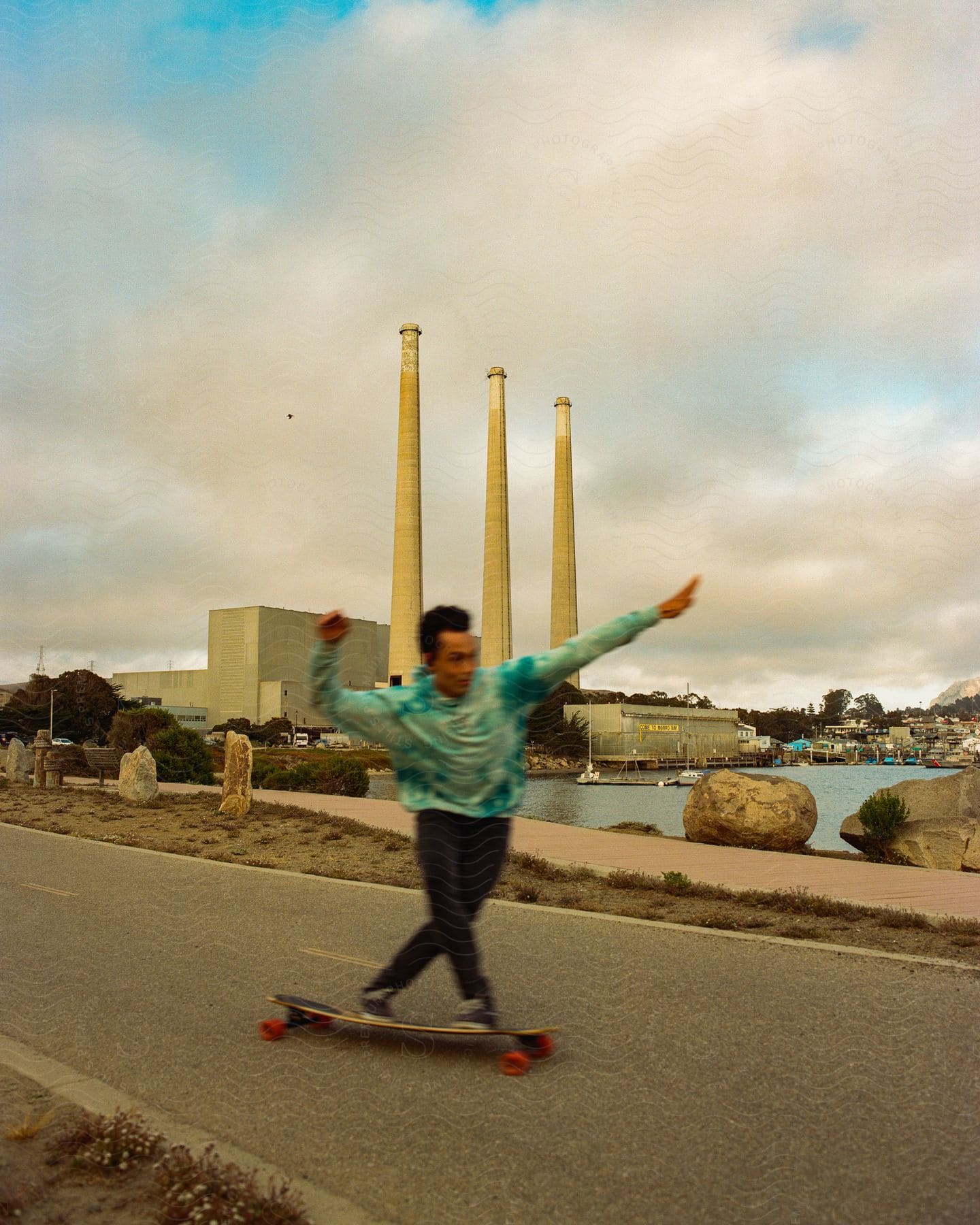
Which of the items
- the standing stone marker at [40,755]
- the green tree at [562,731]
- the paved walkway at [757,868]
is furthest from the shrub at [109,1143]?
the green tree at [562,731]

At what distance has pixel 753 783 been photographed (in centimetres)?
1398

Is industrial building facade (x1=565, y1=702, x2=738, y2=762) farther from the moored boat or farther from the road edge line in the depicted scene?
the road edge line

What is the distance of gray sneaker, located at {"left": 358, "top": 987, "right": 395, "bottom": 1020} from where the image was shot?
4.38 meters

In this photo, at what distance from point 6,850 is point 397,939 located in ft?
26.5

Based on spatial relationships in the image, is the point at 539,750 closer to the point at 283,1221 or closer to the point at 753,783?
the point at 753,783

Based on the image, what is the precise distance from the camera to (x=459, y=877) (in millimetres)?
4160

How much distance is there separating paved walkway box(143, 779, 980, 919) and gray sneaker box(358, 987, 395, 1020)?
5.22 m

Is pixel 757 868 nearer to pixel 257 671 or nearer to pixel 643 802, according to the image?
pixel 643 802

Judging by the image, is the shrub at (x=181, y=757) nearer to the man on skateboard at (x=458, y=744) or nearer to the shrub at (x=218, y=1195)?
the man on skateboard at (x=458, y=744)

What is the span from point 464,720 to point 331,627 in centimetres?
68

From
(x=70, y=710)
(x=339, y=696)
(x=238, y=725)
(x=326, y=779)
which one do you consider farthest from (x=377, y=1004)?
(x=238, y=725)

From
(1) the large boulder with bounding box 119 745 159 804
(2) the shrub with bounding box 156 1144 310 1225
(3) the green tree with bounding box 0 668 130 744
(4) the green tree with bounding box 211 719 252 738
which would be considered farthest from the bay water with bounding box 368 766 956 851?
(4) the green tree with bounding box 211 719 252 738

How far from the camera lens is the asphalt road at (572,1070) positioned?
302 centimetres

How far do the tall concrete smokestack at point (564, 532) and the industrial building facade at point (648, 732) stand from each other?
8.57 m
